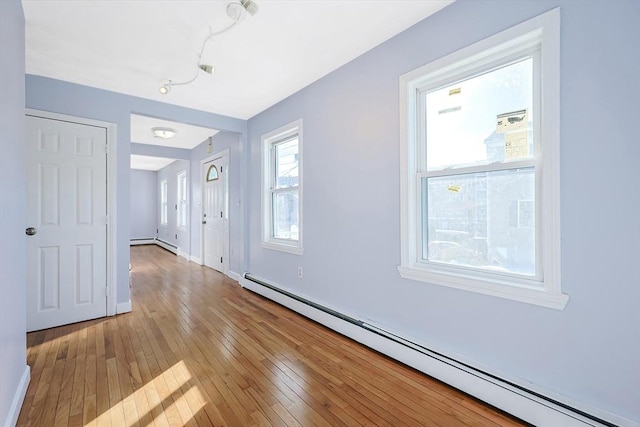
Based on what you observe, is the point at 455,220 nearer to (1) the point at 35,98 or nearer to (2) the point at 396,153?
(2) the point at 396,153

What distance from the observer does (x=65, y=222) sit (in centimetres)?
297

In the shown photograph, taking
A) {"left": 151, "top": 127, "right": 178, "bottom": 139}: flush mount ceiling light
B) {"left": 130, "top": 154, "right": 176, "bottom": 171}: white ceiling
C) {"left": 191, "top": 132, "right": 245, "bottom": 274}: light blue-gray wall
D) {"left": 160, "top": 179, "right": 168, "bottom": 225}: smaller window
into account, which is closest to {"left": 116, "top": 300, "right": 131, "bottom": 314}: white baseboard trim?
{"left": 191, "top": 132, "right": 245, "bottom": 274}: light blue-gray wall

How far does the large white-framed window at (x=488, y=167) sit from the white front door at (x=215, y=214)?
3.80m

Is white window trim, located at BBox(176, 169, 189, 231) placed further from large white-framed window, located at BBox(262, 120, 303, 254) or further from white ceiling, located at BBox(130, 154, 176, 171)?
large white-framed window, located at BBox(262, 120, 303, 254)

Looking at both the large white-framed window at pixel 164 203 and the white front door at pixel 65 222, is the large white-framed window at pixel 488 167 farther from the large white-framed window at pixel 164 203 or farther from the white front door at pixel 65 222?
the large white-framed window at pixel 164 203

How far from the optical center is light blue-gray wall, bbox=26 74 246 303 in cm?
291

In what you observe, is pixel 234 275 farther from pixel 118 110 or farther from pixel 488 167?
pixel 488 167

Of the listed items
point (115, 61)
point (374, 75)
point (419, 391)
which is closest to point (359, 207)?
point (374, 75)

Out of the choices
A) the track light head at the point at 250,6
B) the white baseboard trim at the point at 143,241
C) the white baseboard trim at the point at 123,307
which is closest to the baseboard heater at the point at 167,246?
the white baseboard trim at the point at 143,241

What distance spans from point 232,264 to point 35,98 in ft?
10.4

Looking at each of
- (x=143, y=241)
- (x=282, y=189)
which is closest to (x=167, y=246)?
(x=143, y=241)

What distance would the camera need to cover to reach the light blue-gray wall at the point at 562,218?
1.31 m

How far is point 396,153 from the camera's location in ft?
7.41

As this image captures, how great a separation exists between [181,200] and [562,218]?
7722mm
